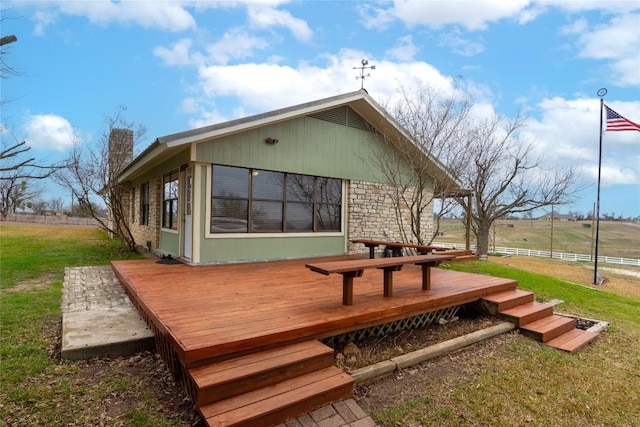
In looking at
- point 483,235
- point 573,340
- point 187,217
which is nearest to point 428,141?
point 573,340

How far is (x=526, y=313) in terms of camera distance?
4.66 m

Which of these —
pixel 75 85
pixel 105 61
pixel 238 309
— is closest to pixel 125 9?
pixel 105 61

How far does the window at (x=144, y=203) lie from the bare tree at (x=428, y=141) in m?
7.05

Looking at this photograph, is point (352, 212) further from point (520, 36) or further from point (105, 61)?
point (105, 61)

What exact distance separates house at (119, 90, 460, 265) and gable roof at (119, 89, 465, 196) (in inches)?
0.8

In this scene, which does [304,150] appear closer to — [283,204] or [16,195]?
[283,204]

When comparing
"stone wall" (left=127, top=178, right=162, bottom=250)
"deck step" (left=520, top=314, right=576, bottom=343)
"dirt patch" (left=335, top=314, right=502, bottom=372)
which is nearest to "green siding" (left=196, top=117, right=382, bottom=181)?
"stone wall" (left=127, top=178, right=162, bottom=250)

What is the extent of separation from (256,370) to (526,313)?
13.1ft

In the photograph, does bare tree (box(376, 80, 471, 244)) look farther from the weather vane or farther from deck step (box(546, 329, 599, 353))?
deck step (box(546, 329, 599, 353))

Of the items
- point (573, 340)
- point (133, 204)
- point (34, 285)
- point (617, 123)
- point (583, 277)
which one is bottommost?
point (583, 277)

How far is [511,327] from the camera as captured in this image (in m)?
4.47

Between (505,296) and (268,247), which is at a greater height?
(268,247)

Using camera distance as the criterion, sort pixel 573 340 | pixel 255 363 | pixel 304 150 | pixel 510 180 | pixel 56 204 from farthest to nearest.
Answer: pixel 56 204 < pixel 510 180 < pixel 304 150 < pixel 573 340 < pixel 255 363

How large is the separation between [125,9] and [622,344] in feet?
36.0
